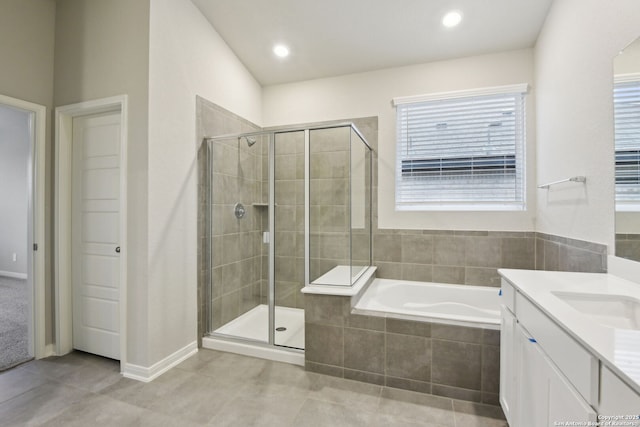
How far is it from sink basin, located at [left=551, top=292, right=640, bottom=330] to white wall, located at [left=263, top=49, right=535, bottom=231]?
5.73ft

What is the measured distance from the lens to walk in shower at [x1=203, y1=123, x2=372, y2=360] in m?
2.64

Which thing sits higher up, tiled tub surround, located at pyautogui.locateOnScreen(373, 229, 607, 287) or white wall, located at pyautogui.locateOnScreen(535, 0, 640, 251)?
white wall, located at pyautogui.locateOnScreen(535, 0, 640, 251)

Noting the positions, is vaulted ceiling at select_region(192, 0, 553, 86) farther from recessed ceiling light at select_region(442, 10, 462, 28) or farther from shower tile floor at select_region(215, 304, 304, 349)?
shower tile floor at select_region(215, 304, 304, 349)

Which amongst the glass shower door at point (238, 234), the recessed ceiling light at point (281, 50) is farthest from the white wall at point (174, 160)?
the recessed ceiling light at point (281, 50)

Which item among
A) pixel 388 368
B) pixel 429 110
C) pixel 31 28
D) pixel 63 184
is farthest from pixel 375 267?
pixel 31 28

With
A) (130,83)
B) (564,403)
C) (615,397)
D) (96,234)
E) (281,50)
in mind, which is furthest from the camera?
(281,50)

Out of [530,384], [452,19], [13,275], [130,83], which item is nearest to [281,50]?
[130,83]

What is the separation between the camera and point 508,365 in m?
1.54

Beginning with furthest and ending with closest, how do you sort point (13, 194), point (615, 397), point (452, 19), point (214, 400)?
point (13, 194) → point (452, 19) → point (214, 400) → point (615, 397)

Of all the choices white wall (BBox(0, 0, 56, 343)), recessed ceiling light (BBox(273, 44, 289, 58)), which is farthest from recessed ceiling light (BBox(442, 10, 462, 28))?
white wall (BBox(0, 0, 56, 343))

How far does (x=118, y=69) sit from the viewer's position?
7.50 ft

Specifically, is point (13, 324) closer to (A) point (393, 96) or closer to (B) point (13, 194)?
(B) point (13, 194)

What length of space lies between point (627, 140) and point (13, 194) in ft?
25.0

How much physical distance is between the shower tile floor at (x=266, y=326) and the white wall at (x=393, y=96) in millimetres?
1360
